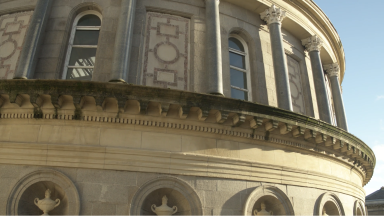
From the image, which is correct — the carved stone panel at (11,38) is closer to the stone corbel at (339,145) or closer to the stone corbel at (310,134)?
the stone corbel at (310,134)

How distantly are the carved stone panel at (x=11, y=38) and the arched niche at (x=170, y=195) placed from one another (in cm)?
659

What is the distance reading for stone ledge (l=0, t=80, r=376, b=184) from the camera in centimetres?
977

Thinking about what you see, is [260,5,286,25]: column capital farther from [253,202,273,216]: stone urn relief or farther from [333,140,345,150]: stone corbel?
[253,202,273,216]: stone urn relief

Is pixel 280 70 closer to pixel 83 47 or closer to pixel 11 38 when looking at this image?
pixel 83 47

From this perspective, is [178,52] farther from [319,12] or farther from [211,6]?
[319,12]

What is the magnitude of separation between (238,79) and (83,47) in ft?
20.4

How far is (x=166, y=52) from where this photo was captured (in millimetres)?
12688

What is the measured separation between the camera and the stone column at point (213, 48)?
12.0 meters

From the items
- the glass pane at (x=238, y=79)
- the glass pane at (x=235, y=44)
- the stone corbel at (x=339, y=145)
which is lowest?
the stone corbel at (x=339, y=145)

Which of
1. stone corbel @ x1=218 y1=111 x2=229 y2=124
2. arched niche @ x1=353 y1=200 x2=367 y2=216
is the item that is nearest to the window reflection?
stone corbel @ x1=218 y1=111 x2=229 y2=124

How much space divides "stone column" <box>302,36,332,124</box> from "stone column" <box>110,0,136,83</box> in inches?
362

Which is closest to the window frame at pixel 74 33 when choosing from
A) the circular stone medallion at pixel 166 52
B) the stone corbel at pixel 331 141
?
the circular stone medallion at pixel 166 52

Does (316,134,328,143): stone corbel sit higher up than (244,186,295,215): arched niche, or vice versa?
(316,134,328,143): stone corbel

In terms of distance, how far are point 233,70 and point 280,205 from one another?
5.66 m
